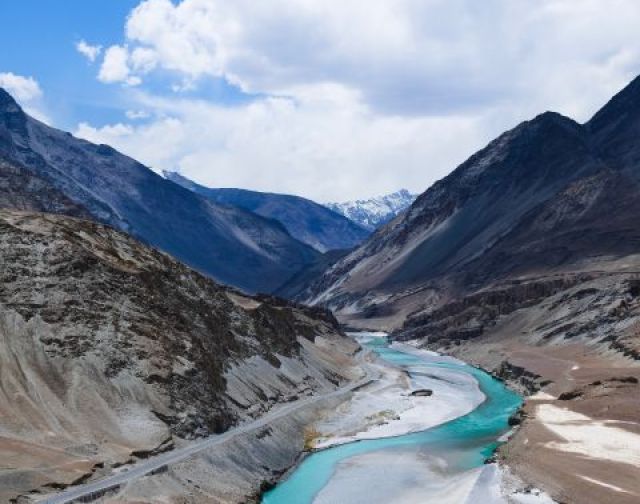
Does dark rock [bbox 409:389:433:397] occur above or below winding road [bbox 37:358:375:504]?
below

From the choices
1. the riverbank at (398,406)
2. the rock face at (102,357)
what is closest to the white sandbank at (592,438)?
the riverbank at (398,406)

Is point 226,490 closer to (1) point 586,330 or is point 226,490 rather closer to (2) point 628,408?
(2) point 628,408

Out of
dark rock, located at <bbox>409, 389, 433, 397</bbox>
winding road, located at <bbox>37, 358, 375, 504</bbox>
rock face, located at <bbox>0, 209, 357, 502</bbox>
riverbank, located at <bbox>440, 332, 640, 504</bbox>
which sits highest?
rock face, located at <bbox>0, 209, 357, 502</bbox>

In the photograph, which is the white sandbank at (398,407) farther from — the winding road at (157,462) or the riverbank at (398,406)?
the winding road at (157,462)

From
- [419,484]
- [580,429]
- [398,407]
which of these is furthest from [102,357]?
[398,407]

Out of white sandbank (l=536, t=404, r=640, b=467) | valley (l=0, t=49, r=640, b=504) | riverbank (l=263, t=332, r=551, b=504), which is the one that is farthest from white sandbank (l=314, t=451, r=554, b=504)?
white sandbank (l=536, t=404, r=640, b=467)

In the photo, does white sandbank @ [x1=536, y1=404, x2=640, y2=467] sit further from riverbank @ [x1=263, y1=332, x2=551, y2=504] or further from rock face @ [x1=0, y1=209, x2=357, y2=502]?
rock face @ [x1=0, y1=209, x2=357, y2=502]

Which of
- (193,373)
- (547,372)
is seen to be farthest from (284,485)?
(547,372)

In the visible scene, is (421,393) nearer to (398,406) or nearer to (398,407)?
(398,406)
